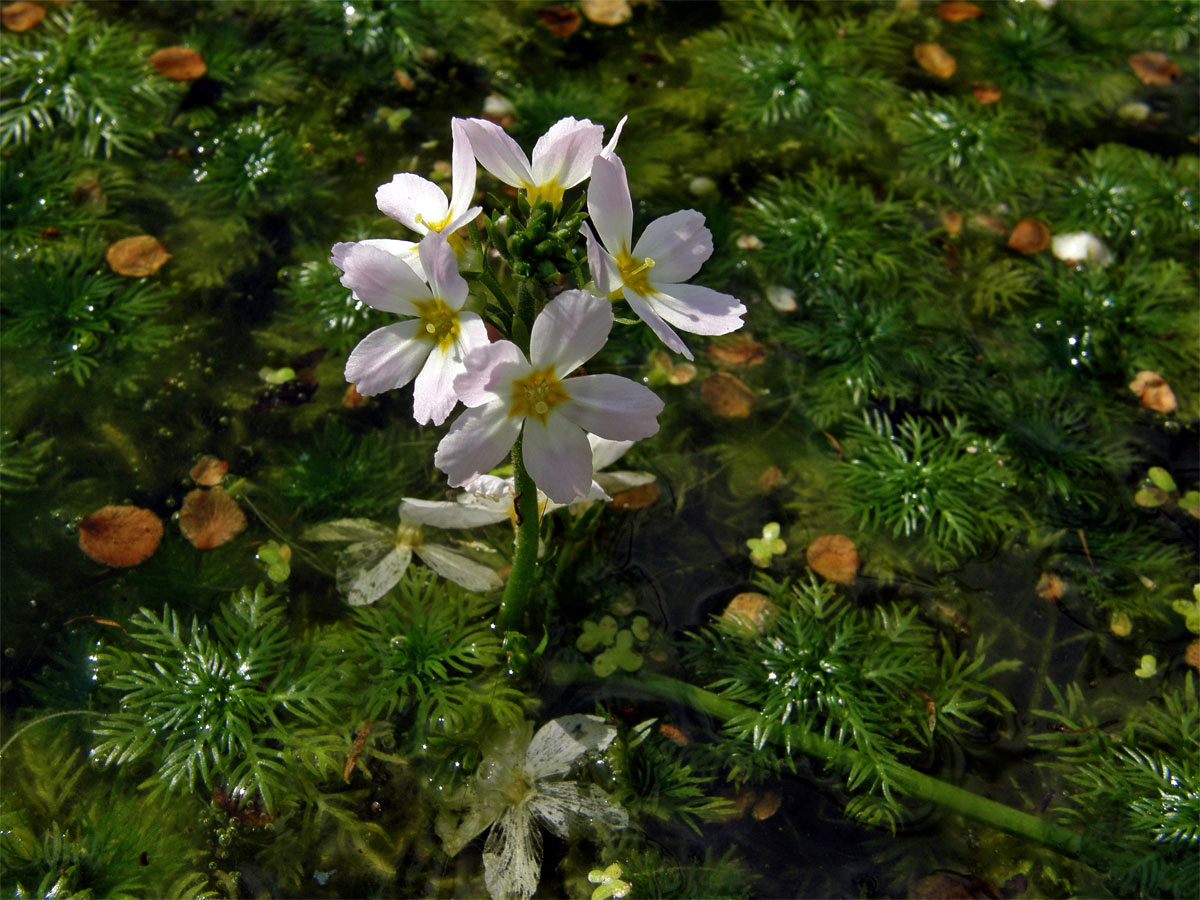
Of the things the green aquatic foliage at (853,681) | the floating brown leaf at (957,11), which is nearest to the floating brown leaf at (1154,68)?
the floating brown leaf at (957,11)

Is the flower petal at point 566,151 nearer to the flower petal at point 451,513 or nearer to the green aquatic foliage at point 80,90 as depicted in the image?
the flower petal at point 451,513

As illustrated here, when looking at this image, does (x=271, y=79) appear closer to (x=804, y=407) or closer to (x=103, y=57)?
(x=103, y=57)

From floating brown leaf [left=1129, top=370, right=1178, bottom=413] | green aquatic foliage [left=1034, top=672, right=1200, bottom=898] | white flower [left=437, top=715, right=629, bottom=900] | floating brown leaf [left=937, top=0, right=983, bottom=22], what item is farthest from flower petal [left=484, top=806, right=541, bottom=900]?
floating brown leaf [left=937, top=0, right=983, bottom=22]

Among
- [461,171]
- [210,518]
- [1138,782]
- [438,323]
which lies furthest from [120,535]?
[1138,782]

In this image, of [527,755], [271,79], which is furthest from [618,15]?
[527,755]

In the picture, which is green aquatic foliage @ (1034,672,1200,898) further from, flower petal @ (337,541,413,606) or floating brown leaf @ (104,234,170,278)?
floating brown leaf @ (104,234,170,278)

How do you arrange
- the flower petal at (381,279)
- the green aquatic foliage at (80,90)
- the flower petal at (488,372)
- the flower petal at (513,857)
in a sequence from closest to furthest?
the flower petal at (488,372), the flower petal at (381,279), the flower petal at (513,857), the green aquatic foliage at (80,90)

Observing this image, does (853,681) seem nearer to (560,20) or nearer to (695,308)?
(695,308)
